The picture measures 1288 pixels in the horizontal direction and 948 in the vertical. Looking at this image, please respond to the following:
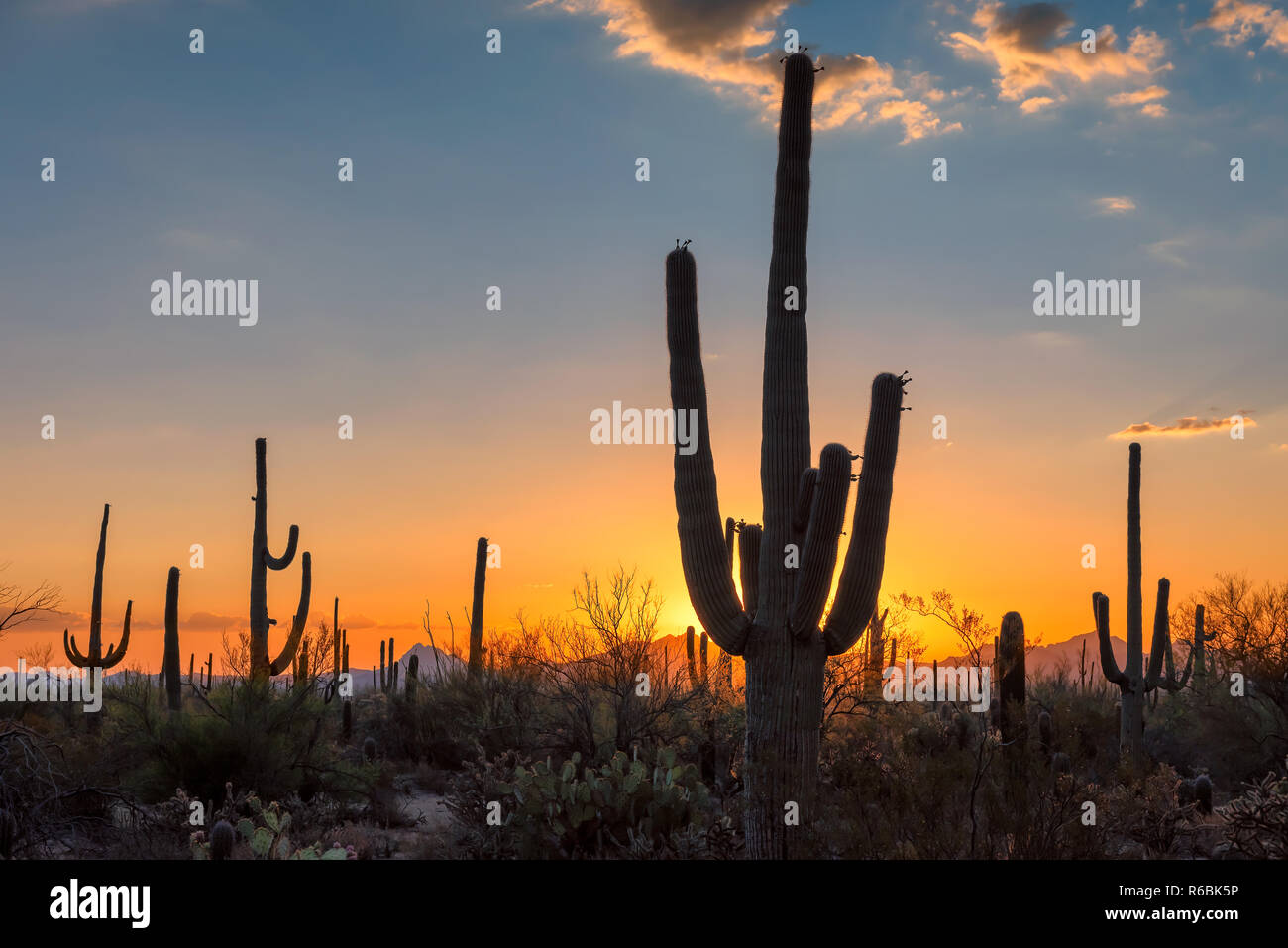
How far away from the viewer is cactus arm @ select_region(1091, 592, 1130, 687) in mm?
21469

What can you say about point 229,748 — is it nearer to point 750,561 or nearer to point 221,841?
point 221,841

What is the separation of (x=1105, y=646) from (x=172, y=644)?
19477mm

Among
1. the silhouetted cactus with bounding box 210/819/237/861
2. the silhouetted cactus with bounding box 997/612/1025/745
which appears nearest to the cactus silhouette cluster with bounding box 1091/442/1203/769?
the silhouetted cactus with bounding box 997/612/1025/745

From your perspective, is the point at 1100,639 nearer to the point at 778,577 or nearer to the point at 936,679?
the point at 936,679

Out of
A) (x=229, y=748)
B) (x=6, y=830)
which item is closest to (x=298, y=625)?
(x=229, y=748)

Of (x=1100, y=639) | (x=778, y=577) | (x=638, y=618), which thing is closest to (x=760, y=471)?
(x=778, y=577)

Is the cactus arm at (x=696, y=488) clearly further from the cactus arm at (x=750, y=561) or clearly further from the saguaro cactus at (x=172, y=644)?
the saguaro cactus at (x=172, y=644)

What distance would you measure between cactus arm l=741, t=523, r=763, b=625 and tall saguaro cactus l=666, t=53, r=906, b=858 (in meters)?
0.02

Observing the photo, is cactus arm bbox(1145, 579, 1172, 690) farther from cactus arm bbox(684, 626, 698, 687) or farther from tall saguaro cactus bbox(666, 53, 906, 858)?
tall saguaro cactus bbox(666, 53, 906, 858)

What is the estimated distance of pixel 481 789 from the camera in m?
12.3

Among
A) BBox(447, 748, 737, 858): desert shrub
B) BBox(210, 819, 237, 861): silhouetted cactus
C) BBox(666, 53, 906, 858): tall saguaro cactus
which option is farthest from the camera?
BBox(447, 748, 737, 858): desert shrub

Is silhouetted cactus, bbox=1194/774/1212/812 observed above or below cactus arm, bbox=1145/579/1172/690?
below
